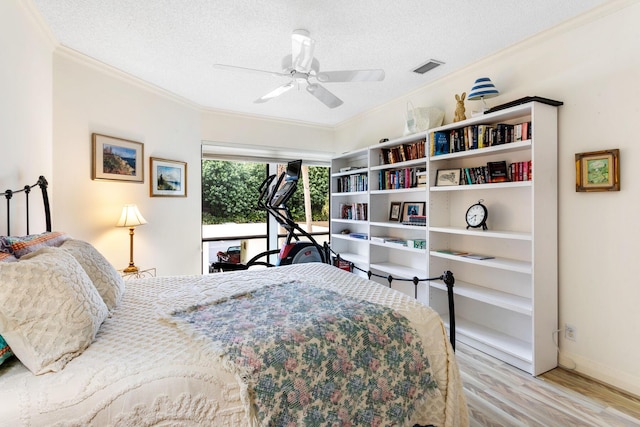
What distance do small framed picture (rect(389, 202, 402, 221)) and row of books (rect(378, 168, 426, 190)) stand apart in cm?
25

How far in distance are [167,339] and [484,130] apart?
268 centimetres

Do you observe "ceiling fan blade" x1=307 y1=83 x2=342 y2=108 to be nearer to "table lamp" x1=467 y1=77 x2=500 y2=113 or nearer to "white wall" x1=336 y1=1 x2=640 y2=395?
"table lamp" x1=467 y1=77 x2=500 y2=113

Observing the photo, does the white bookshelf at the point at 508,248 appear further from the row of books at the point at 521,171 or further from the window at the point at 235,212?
the window at the point at 235,212

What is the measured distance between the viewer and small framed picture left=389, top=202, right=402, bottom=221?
12.6ft

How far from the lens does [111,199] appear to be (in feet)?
10.2

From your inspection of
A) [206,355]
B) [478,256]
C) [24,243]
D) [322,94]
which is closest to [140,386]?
[206,355]

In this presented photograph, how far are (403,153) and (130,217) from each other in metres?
2.89

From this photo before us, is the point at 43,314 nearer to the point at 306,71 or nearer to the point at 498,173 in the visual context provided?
the point at 306,71

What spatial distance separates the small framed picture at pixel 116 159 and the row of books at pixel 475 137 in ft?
9.87

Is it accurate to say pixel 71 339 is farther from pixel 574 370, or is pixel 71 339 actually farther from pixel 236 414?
pixel 574 370

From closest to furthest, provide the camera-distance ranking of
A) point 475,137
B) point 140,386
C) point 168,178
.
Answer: point 140,386
point 475,137
point 168,178

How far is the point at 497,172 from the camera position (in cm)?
257

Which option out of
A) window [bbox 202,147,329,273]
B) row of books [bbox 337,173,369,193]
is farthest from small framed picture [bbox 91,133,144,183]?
row of books [bbox 337,173,369,193]

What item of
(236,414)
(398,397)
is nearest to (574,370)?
(398,397)
